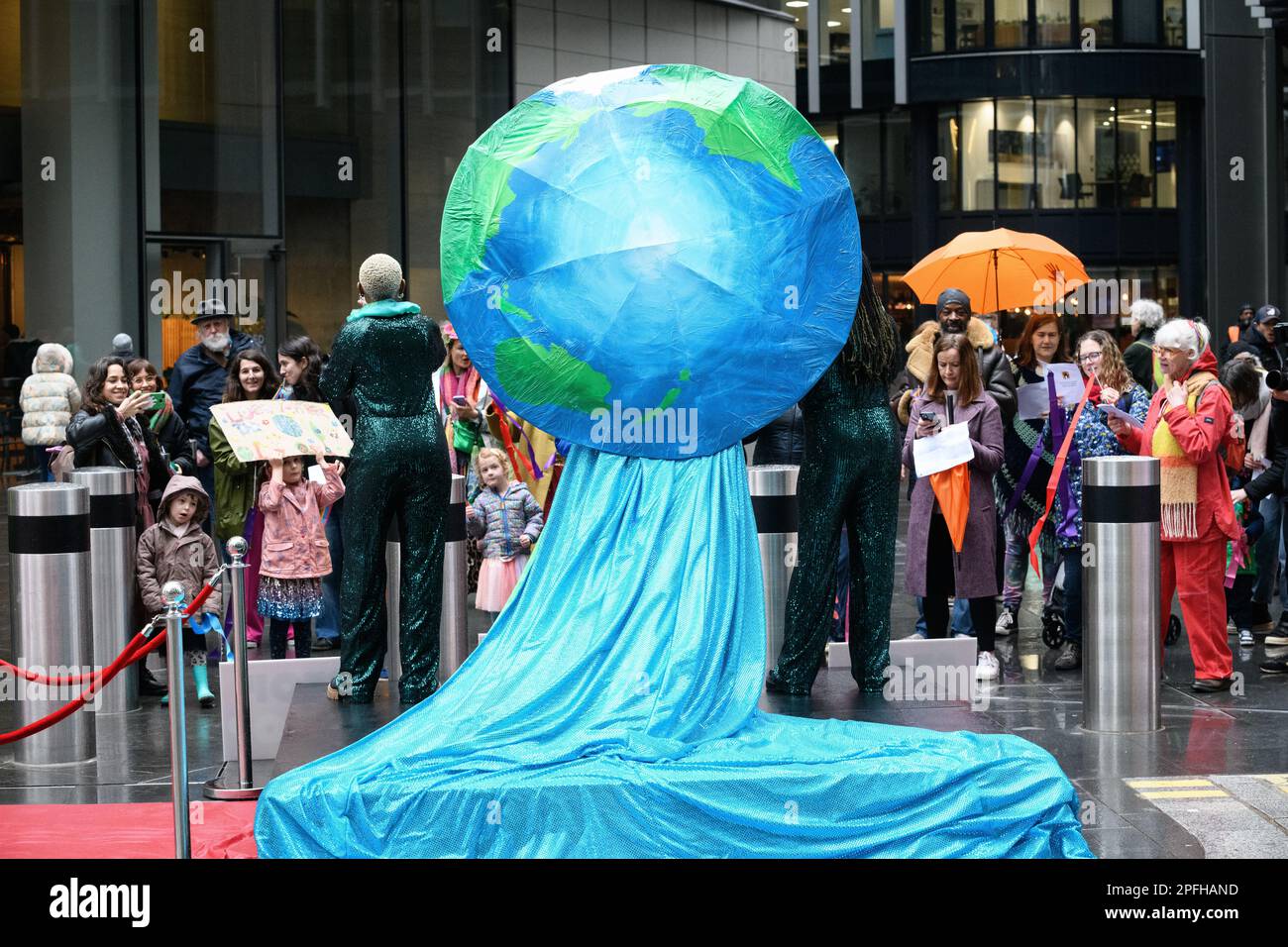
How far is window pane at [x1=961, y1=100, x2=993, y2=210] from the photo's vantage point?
35719 mm

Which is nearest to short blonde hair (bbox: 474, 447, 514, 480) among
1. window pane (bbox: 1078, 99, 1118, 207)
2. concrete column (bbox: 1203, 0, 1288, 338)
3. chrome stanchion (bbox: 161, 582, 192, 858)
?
chrome stanchion (bbox: 161, 582, 192, 858)

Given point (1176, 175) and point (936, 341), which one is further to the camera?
point (1176, 175)

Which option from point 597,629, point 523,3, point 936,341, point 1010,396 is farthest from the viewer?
point 523,3

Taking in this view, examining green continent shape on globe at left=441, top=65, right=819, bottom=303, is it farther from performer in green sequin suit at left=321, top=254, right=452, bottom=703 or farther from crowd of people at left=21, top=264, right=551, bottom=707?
crowd of people at left=21, top=264, right=551, bottom=707

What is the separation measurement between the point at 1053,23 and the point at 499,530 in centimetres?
2857

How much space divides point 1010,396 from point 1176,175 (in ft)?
90.2

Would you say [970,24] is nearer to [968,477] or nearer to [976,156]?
[976,156]

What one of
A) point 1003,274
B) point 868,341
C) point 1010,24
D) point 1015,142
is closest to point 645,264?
point 868,341

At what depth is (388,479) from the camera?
7.21 meters

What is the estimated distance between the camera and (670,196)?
637cm

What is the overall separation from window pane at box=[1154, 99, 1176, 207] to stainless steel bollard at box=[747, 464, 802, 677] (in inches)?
1132

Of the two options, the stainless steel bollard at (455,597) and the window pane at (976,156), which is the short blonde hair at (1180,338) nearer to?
the stainless steel bollard at (455,597)

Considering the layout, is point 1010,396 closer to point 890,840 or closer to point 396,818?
point 890,840
